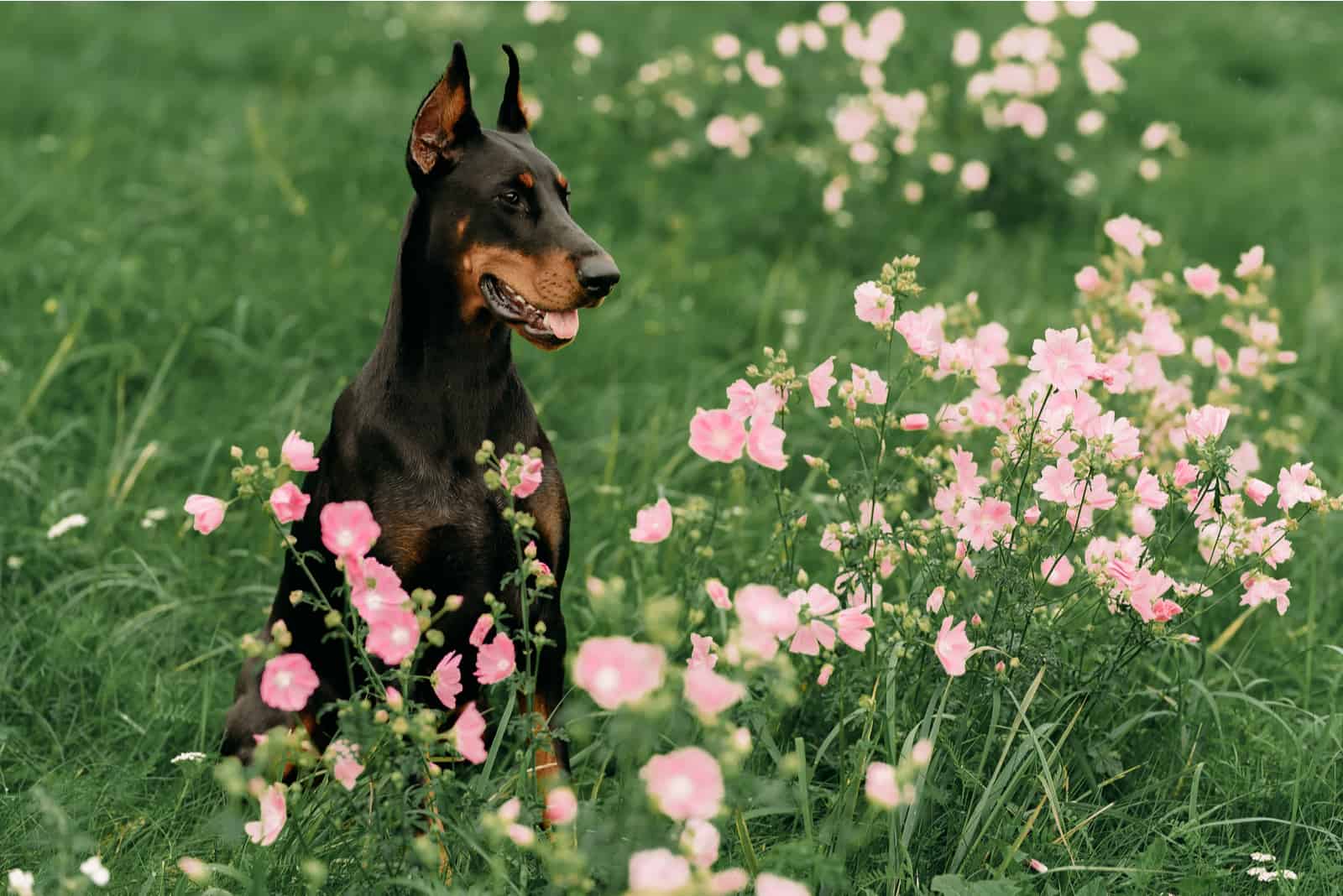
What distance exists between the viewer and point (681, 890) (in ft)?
4.94

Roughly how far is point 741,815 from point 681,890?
25.2 inches

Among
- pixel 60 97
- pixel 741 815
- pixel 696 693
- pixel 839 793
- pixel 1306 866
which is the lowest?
pixel 60 97

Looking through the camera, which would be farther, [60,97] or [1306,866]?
[60,97]

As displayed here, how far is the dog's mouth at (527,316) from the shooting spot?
2.50 meters

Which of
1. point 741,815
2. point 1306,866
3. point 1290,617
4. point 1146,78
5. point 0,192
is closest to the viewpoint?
point 741,815

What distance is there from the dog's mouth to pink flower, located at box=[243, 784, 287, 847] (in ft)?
2.93

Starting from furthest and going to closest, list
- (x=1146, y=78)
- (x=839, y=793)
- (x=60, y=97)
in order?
(x=1146, y=78) → (x=60, y=97) → (x=839, y=793)

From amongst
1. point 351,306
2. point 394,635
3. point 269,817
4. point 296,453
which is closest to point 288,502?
point 296,453

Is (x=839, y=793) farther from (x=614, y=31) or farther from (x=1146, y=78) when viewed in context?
(x=1146, y=78)

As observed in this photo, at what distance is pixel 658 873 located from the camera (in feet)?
4.92

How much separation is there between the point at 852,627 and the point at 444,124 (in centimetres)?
120

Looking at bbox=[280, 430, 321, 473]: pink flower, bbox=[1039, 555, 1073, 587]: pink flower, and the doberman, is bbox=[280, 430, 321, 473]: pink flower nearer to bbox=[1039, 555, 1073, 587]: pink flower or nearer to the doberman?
the doberman

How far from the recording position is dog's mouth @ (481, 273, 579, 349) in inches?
98.6

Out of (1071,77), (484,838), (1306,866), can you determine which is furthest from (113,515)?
(1071,77)
